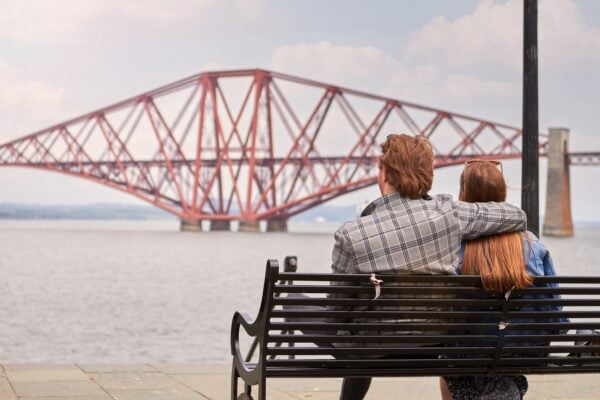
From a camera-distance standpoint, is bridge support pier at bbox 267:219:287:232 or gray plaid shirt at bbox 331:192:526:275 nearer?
gray plaid shirt at bbox 331:192:526:275

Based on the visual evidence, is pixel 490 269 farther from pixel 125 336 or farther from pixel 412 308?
pixel 125 336

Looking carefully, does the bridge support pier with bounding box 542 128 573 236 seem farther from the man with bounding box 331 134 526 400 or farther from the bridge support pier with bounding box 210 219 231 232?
the man with bounding box 331 134 526 400

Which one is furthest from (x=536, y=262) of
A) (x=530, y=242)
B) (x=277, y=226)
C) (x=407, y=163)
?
(x=277, y=226)

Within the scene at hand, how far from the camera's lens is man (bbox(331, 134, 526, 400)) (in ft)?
10.8

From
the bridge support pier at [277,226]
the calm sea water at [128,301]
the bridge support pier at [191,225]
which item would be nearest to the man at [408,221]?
the calm sea water at [128,301]

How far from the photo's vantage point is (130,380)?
18.2 feet

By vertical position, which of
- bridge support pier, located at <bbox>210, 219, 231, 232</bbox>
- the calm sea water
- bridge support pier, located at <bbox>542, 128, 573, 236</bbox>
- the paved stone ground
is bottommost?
the calm sea water

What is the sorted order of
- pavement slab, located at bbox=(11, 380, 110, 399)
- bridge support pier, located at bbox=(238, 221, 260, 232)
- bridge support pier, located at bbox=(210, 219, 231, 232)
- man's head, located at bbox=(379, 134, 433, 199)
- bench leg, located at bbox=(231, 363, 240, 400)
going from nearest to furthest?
1. man's head, located at bbox=(379, 134, 433, 199)
2. bench leg, located at bbox=(231, 363, 240, 400)
3. pavement slab, located at bbox=(11, 380, 110, 399)
4. bridge support pier, located at bbox=(238, 221, 260, 232)
5. bridge support pier, located at bbox=(210, 219, 231, 232)

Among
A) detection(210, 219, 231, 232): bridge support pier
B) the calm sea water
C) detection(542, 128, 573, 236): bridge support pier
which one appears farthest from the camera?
detection(210, 219, 231, 232): bridge support pier

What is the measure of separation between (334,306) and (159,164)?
228ft

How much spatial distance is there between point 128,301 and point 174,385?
680 inches

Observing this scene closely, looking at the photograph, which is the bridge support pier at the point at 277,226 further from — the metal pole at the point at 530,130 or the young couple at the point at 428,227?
the young couple at the point at 428,227

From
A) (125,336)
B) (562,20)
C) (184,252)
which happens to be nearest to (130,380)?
(125,336)

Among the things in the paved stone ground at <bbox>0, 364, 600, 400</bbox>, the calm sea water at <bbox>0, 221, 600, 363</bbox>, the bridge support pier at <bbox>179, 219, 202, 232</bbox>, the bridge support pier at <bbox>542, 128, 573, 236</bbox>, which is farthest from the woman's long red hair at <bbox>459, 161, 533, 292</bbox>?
the bridge support pier at <bbox>179, 219, 202, 232</bbox>
